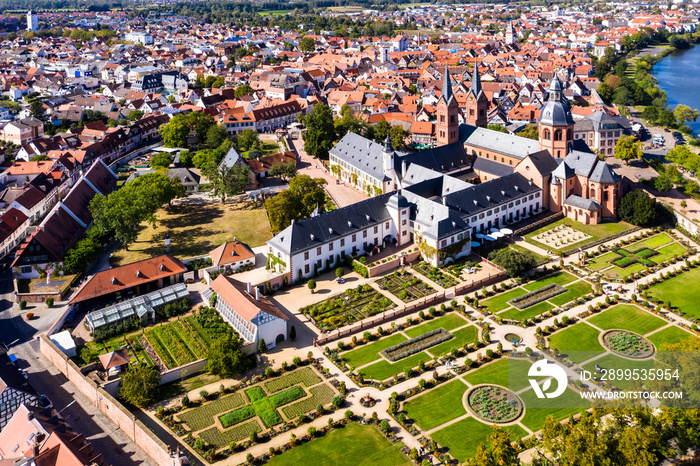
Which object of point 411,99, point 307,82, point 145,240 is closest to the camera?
point 145,240

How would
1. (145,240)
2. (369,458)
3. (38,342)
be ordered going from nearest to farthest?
(369,458)
(38,342)
(145,240)

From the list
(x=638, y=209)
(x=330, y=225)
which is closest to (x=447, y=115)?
(x=638, y=209)

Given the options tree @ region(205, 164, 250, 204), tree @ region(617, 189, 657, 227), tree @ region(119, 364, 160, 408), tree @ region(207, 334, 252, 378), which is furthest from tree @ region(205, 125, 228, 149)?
tree @ region(119, 364, 160, 408)

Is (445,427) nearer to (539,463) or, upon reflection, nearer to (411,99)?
(539,463)

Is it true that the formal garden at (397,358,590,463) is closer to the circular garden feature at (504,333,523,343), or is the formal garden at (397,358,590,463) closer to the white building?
the circular garden feature at (504,333,523,343)

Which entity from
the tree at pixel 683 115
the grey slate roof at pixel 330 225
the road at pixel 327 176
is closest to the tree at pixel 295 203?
the grey slate roof at pixel 330 225

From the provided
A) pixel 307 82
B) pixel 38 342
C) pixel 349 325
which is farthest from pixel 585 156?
pixel 307 82

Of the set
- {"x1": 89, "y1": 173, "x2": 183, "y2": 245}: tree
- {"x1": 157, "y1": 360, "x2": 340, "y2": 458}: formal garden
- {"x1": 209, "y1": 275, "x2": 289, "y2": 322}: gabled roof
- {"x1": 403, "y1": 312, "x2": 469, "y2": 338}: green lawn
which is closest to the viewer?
{"x1": 157, "y1": 360, "x2": 340, "y2": 458}: formal garden
